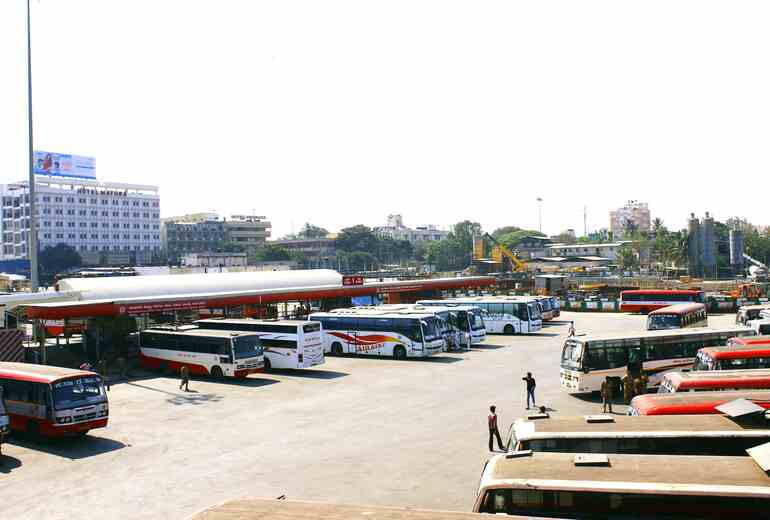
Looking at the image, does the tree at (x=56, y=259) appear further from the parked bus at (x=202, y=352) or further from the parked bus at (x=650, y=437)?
the parked bus at (x=650, y=437)

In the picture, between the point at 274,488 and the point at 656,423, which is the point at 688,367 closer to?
the point at 656,423

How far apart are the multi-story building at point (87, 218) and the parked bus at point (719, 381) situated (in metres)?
116

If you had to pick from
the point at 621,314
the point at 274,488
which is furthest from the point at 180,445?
the point at 621,314

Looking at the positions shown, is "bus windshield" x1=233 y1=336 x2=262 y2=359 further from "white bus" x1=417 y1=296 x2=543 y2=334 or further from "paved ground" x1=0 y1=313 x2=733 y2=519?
"white bus" x1=417 y1=296 x2=543 y2=334

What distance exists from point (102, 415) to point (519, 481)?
13.6m

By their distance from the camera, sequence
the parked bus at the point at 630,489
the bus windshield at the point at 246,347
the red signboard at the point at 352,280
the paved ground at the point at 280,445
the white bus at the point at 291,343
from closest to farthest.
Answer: the parked bus at the point at 630,489 → the paved ground at the point at 280,445 → the bus windshield at the point at 246,347 → the white bus at the point at 291,343 → the red signboard at the point at 352,280

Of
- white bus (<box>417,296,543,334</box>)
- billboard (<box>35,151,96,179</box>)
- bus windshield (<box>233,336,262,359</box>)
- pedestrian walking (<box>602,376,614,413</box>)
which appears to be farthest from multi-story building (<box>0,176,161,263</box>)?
pedestrian walking (<box>602,376,614,413</box>)

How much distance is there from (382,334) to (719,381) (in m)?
19.6

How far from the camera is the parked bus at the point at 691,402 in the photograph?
14.4 m

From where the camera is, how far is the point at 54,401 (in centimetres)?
1816

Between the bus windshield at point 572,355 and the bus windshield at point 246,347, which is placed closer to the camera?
the bus windshield at point 572,355

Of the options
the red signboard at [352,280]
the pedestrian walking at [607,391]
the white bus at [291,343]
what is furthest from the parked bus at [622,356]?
the red signboard at [352,280]

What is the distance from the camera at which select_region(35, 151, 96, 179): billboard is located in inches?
4355

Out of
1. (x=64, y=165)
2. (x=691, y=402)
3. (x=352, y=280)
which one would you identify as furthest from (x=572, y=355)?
(x=64, y=165)
